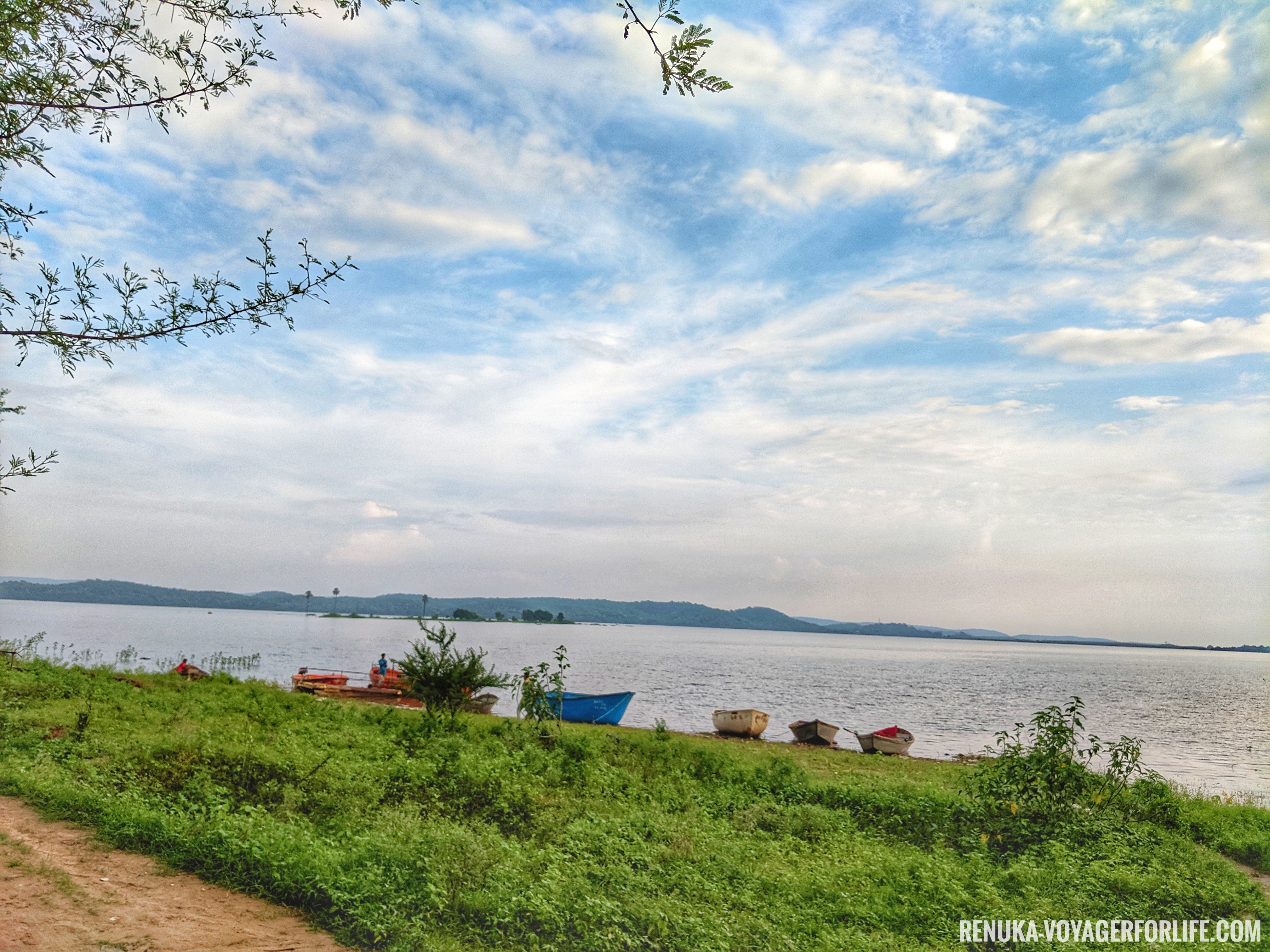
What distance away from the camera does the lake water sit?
37.8 metres

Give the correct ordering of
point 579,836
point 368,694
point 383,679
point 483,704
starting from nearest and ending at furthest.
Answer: point 579,836, point 483,704, point 368,694, point 383,679

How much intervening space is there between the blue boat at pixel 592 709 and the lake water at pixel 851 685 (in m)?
5.27

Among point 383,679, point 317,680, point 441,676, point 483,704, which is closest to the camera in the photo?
point 441,676

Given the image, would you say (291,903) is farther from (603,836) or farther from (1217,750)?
(1217,750)

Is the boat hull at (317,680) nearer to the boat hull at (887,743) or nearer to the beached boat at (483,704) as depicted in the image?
the beached boat at (483,704)

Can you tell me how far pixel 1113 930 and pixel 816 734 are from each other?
20669 millimetres

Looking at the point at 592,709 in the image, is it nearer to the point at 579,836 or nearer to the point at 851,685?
the point at 579,836

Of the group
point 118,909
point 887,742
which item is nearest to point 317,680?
point 887,742

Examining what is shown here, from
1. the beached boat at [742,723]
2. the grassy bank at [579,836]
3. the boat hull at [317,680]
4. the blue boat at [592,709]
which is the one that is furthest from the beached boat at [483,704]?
the grassy bank at [579,836]

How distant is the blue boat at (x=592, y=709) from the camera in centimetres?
2756

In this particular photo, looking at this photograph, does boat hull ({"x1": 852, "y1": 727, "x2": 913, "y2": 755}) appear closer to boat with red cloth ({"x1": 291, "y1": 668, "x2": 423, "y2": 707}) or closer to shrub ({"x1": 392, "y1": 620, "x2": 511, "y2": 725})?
shrub ({"x1": 392, "y1": 620, "x2": 511, "y2": 725})

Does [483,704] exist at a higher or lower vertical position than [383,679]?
lower

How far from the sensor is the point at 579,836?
8.96m

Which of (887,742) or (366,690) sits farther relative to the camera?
(366,690)
